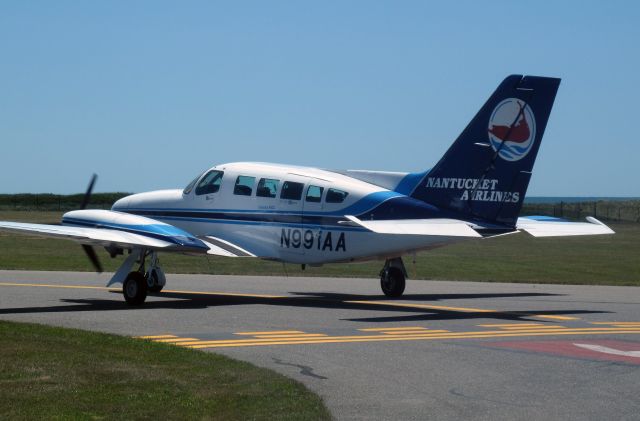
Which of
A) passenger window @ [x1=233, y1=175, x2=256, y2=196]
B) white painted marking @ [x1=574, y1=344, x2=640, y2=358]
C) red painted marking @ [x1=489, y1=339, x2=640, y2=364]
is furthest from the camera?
passenger window @ [x1=233, y1=175, x2=256, y2=196]

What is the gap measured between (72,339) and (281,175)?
34.5ft

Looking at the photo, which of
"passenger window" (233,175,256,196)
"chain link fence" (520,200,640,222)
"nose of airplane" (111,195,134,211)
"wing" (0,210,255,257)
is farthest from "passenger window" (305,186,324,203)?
"chain link fence" (520,200,640,222)

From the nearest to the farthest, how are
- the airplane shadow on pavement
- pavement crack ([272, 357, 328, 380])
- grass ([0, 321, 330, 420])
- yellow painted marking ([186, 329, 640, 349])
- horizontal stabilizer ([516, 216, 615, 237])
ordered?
grass ([0, 321, 330, 420]), pavement crack ([272, 357, 328, 380]), yellow painted marking ([186, 329, 640, 349]), the airplane shadow on pavement, horizontal stabilizer ([516, 216, 615, 237])

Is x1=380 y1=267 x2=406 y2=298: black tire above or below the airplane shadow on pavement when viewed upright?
above

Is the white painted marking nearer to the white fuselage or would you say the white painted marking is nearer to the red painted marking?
the red painted marking

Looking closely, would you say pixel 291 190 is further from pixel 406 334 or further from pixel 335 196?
pixel 406 334

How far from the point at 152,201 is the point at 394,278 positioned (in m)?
7.15

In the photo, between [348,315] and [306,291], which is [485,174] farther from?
[306,291]

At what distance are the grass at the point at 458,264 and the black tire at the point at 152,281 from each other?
9.89m

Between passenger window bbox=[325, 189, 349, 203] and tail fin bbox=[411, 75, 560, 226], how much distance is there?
7.61ft

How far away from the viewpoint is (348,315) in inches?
912

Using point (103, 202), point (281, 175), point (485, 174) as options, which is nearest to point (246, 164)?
point (281, 175)

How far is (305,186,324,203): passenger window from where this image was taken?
26.3 m

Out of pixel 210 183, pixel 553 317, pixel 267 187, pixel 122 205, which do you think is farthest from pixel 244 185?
pixel 553 317
